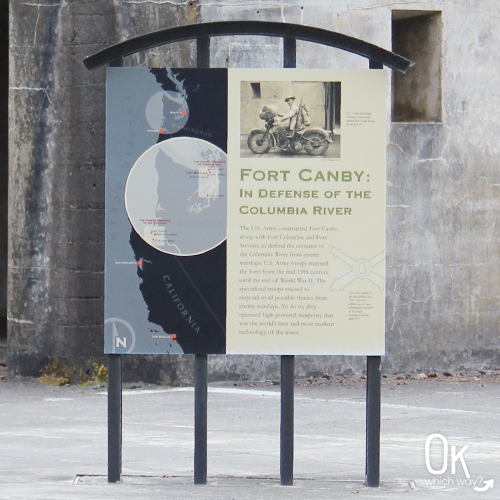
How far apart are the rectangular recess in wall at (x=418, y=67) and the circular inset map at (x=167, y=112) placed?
732 cm

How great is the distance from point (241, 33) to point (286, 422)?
247cm

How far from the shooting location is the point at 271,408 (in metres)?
10.9

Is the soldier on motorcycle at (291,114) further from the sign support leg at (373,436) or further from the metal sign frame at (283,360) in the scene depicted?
the sign support leg at (373,436)

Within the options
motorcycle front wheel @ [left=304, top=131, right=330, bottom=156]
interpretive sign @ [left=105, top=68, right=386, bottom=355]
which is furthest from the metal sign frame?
motorcycle front wheel @ [left=304, top=131, right=330, bottom=156]

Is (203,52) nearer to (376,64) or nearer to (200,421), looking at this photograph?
(376,64)

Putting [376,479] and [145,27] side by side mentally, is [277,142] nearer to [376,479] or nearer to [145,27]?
[376,479]

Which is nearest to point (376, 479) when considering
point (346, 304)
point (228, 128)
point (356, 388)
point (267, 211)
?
point (346, 304)

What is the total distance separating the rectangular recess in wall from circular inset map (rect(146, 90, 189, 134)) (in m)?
7.32

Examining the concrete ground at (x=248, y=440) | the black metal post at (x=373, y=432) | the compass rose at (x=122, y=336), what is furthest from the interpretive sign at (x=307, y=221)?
the concrete ground at (x=248, y=440)

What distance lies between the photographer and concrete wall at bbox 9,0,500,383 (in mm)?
12750

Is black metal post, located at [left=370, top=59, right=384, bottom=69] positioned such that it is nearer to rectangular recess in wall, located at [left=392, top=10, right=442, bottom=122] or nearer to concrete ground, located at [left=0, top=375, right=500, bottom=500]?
concrete ground, located at [left=0, top=375, right=500, bottom=500]

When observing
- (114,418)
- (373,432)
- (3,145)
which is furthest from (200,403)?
(3,145)

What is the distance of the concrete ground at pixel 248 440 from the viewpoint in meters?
6.69

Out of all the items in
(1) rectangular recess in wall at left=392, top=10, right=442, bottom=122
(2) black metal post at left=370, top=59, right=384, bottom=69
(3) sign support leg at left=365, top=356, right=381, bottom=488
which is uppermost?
(1) rectangular recess in wall at left=392, top=10, right=442, bottom=122
